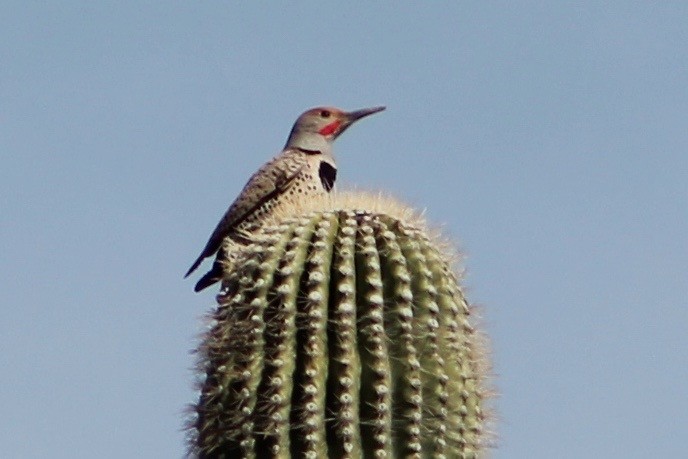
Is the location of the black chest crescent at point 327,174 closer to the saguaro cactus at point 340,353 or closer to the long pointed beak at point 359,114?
the long pointed beak at point 359,114

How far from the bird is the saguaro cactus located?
5.54ft

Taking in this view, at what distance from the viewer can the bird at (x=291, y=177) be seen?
7781 millimetres

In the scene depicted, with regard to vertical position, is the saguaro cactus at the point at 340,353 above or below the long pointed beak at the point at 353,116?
below

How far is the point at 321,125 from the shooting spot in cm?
904

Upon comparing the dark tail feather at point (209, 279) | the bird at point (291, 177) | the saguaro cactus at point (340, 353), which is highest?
the bird at point (291, 177)

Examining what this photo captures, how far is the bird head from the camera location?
8984 millimetres

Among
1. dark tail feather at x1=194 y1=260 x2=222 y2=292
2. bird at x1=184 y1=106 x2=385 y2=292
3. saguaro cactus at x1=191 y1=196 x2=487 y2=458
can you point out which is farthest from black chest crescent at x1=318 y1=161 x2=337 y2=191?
saguaro cactus at x1=191 y1=196 x2=487 y2=458

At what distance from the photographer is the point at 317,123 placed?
9.05 meters

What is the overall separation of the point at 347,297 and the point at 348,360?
25cm

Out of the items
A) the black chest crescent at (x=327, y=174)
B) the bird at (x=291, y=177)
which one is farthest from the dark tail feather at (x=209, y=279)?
the black chest crescent at (x=327, y=174)

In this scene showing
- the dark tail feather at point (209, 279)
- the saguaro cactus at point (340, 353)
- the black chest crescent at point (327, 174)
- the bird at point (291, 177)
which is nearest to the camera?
the saguaro cactus at point (340, 353)

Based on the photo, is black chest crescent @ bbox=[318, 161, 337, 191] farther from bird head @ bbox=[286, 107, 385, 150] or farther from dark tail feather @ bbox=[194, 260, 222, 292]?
dark tail feather @ bbox=[194, 260, 222, 292]

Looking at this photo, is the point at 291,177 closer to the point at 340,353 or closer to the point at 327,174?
the point at 327,174

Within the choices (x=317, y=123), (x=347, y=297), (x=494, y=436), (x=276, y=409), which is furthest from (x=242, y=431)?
(x=317, y=123)
